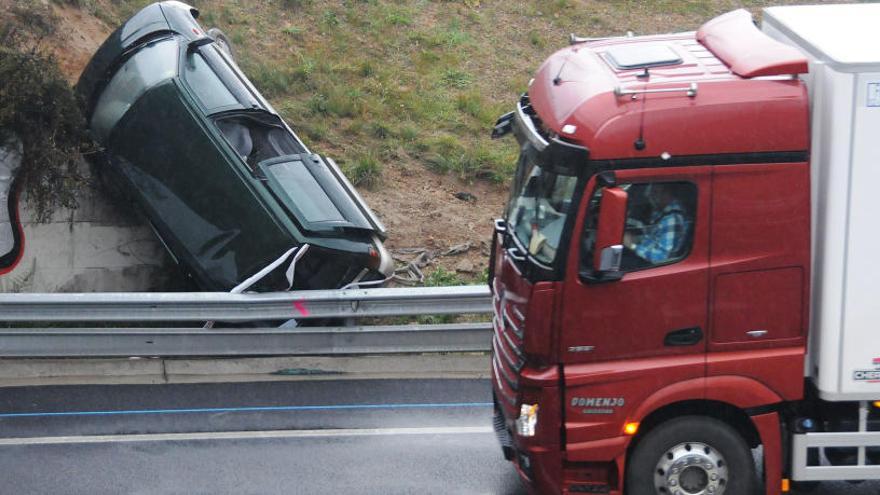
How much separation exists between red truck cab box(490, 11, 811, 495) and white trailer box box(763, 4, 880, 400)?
126 mm

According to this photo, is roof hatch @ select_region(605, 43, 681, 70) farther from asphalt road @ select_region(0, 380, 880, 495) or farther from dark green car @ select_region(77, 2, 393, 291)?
dark green car @ select_region(77, 2, 393, 291)

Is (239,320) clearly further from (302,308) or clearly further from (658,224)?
(658,224)

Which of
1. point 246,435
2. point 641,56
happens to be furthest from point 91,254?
point 641,56

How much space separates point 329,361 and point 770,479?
4271 millimetres

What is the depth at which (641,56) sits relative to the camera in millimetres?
6848

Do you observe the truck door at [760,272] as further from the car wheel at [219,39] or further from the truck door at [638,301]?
the car wheel at [219,39]

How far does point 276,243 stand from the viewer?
383 inches

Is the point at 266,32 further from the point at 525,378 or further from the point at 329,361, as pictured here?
the point at 525,378

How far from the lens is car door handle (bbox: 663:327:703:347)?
6.48m

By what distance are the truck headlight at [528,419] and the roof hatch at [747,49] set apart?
91.5 inches

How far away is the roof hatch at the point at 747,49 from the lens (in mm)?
6328

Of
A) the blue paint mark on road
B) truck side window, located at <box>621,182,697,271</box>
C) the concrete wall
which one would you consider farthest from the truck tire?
the concrete wall

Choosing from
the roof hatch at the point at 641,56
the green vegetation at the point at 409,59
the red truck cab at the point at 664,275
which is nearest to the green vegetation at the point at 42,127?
the green vegetation at the point at 409,59

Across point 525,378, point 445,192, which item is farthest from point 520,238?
point 445,192
